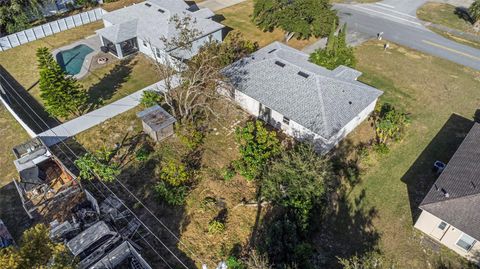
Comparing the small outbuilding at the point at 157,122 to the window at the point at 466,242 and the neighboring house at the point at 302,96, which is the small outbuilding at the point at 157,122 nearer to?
the neighboring house at the point at 302,96

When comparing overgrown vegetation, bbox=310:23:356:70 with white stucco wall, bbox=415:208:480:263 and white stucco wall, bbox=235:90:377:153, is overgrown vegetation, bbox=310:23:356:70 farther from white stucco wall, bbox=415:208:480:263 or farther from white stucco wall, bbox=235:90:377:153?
white stucco wall, bbox=415:208:480:263

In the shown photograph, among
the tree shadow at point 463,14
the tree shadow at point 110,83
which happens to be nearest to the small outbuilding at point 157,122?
the tree shadow at point 110,83

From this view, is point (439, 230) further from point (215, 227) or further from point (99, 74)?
point (99, 74)

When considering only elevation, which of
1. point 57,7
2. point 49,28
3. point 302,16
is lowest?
point 49,28

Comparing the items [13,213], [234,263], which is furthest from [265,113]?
[13,213]

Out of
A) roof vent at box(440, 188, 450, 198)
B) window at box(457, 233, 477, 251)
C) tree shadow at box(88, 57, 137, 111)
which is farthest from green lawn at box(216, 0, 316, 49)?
window at box(457, 233, 477, 251)

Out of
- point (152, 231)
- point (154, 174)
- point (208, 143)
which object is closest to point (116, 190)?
point (154, 174)

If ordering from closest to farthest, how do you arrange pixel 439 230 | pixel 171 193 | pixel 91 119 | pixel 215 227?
pixel 439 230, pixel 215 227, pixel 171 193, pixel 91 119
